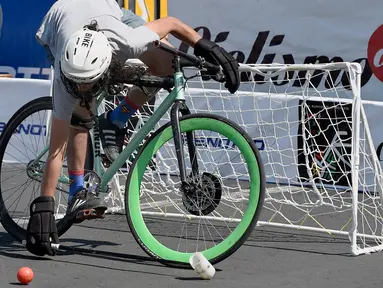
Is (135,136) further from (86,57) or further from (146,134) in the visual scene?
(86,57)

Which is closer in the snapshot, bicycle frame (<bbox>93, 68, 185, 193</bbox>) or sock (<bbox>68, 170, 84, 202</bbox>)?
bicycle frame (<bbox>93, 68, 185, 193</bbox>)

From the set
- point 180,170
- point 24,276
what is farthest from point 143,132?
point 24,276

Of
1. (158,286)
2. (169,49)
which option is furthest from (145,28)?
(158,286)

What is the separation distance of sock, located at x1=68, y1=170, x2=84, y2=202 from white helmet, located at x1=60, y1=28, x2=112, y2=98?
77cm

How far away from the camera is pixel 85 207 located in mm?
6051

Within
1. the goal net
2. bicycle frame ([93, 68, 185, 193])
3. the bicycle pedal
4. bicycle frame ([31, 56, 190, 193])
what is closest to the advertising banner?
the goal net

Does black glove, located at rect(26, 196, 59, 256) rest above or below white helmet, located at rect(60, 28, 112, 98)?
below

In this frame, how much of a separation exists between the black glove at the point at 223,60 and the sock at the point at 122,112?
785mm

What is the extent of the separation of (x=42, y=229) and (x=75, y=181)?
42 cm

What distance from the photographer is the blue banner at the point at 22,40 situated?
1250cm

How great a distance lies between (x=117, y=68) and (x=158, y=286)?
1383mm

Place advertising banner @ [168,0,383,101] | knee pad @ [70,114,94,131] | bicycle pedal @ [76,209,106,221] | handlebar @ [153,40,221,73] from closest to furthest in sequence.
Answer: handlebar @ [153,40,221,73] < bicycle pedal @ [76,209,106,221] < knee pad @ [70,114,94,131] < advertising banner @ [168,0,383,101]

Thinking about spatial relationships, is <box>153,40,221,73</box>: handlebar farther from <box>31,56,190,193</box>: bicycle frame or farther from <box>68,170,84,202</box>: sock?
<box>68,170,84,202</box>: sock

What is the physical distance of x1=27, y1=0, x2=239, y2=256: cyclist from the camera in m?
5.69
